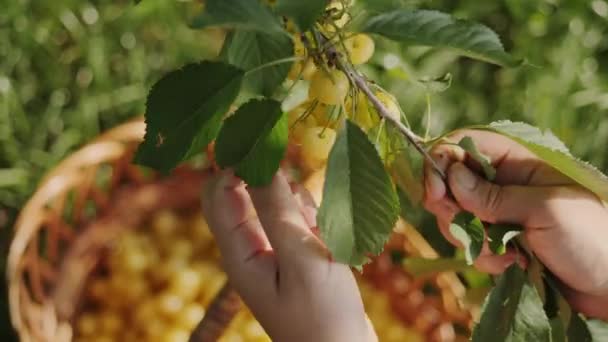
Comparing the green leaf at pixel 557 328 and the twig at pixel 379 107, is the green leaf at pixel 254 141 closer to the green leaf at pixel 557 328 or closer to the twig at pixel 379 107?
the twig at pixel 379 107

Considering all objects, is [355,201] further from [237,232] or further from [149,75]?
[149,75]

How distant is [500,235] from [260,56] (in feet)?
0.71

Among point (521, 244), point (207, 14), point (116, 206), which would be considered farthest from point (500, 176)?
point (116, 206)

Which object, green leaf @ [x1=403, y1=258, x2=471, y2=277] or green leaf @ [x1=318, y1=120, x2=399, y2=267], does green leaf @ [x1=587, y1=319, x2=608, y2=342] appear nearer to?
green leaf @ [x1=403, y1=258, x2=471, y2=277]

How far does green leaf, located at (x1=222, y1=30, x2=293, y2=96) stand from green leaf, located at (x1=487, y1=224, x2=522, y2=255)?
0.19 meters

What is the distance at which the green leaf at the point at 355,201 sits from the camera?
452 mm

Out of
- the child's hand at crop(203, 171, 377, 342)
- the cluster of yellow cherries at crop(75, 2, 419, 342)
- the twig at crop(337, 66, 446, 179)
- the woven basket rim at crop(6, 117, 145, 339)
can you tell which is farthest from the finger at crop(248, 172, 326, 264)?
the cluster of yellow cherries at crop(75, 2, 419, 342)

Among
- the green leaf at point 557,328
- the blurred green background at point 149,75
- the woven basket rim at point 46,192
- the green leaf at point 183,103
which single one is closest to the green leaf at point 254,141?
the green leaf at point 183,103

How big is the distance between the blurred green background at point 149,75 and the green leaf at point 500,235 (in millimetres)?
560

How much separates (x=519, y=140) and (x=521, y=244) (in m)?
0.14

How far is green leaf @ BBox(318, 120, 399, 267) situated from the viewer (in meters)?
0.45

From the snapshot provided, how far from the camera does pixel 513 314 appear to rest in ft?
1.76

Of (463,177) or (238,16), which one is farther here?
(463,177)

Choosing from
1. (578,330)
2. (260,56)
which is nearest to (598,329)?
(578,330)
